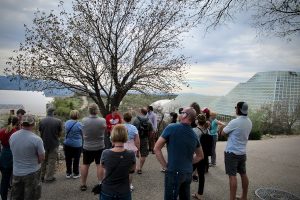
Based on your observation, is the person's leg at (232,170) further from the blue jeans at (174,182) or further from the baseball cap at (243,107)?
the blue jeans at (174,182)

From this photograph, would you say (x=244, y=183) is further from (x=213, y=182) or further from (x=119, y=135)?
(x=119, y=135)

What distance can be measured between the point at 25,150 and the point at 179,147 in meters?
2.42

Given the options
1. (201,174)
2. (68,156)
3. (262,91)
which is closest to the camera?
(201,174)

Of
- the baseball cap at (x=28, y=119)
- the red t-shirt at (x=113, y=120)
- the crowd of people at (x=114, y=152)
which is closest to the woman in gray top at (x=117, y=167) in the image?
the crowd of people at (x=114, y=152)

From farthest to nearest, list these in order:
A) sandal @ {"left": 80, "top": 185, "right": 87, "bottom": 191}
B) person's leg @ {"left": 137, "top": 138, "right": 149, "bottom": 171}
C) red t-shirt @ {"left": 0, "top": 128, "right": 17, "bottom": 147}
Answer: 1. person's leg @ {"left": 137, "top": 138, "right": 149, "bottom": 171}
2. sandal @ {"left": 80, "top": 185, "right": 87, "bottom": 191}
3. red t-shirt @ {"left": 0, "top": 128, "right": 17, "bottom": 147}

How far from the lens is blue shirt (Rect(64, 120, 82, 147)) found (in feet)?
24.9

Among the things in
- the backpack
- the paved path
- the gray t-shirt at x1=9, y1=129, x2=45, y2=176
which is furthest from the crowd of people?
the backpack

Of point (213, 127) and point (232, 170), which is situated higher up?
point (213, 127)

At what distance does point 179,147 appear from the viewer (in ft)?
14.8

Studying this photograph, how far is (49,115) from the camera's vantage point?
7395 millimetres

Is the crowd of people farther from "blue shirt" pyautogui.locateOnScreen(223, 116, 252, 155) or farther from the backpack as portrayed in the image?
the backpack

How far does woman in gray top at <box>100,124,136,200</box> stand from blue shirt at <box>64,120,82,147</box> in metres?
3.68

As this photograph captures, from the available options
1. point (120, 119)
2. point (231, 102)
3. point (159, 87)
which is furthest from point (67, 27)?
point (231, 102)

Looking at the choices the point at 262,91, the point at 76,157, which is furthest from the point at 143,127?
the point at 262,91
